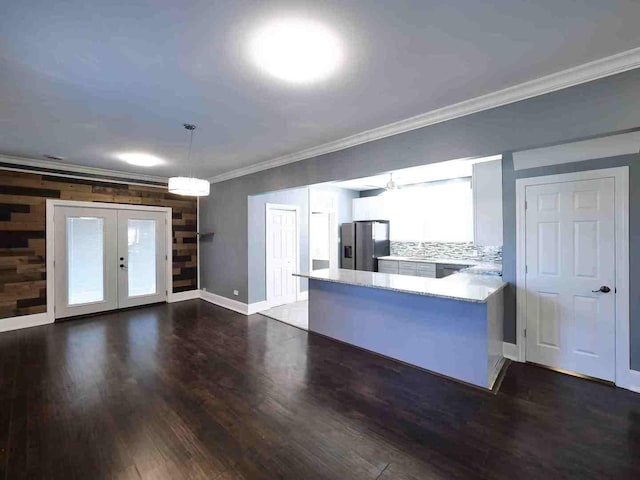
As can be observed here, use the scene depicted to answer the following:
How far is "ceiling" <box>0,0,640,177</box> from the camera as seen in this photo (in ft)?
5.30

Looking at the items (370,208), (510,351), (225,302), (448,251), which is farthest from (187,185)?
(448,251)

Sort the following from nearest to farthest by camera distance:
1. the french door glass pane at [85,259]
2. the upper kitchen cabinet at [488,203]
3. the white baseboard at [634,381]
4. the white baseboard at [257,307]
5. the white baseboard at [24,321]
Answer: the white baseboard at [634,381] → the upper kitchen cabinet at [488,203] → the white baseboard at [24,321] → the french door glass pane at [85,259] → the white baseboard at [257,307]

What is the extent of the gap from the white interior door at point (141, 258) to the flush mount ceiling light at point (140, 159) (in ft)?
4.49

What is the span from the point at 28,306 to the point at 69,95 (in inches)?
162

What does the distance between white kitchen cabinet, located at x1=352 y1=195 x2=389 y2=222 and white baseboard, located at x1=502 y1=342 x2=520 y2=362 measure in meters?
4.27

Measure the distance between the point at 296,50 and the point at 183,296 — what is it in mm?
6010

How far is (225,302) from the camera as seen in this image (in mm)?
5949

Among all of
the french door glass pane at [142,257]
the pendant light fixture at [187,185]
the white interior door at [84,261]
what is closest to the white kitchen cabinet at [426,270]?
the pendant light fixture at [187,185]

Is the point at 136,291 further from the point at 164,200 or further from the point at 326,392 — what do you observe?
the point at 326,392

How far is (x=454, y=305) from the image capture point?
291 centimetres

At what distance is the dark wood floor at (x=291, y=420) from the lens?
1.83 metres

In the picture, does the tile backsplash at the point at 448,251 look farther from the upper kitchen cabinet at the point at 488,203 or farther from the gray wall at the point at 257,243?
the gray wall at the point at 257,243

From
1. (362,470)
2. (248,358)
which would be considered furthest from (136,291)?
(362,470)

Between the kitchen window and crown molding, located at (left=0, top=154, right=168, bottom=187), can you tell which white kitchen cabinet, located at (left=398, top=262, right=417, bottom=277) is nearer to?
the kitchen window
